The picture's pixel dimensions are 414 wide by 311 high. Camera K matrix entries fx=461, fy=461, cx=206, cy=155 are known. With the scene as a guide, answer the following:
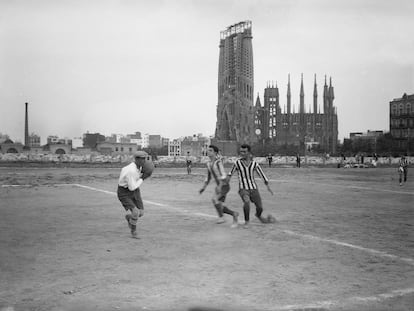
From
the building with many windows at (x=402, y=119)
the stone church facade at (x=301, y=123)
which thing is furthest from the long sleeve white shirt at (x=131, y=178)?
the stone church facade at (x=301, y=123)

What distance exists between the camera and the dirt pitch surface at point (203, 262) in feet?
15.3

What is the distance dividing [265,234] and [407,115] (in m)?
80.4

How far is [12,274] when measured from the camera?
220 inches

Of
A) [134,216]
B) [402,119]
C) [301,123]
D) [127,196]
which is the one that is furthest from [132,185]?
[301,123]

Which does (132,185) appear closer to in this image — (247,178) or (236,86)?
(247,178)

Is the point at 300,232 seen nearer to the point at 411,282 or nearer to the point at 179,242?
the point at 179,242

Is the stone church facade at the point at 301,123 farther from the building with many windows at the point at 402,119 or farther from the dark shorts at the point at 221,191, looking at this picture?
the dark shorts at the point at 221,191

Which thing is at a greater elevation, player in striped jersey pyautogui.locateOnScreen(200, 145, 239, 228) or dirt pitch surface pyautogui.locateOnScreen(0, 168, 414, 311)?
player in striped jersey pyautogui.locateOnScreen(200, 145, 239, 228)

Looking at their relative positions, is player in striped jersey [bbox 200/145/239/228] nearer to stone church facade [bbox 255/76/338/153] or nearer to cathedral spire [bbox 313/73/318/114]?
stone church facade [bbox 255/76/338/153]

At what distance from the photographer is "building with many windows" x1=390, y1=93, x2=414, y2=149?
7962 centimetres

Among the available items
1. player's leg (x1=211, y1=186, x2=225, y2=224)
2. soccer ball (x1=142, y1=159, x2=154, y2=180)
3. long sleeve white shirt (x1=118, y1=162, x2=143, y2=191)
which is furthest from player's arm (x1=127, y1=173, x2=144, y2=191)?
player's leg (x1=211, y1=186, x2=225, y2=224)

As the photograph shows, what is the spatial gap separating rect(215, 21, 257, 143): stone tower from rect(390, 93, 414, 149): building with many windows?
2054 inches

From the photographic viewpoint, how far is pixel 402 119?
271ft

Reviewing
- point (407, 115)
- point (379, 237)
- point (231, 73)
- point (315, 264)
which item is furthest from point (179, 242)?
point (231, 73)
